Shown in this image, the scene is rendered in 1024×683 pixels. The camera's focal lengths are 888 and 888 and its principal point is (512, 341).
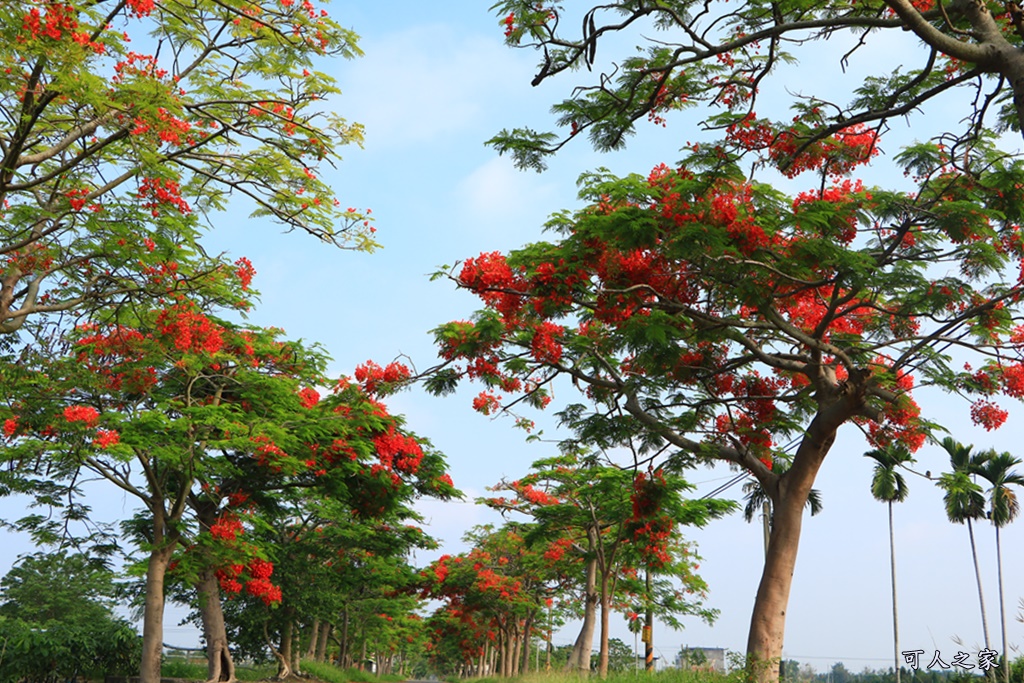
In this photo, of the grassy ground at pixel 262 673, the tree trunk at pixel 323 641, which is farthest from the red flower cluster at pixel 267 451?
the tree trunk at pixel 323 641

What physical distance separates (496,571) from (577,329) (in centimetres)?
2280

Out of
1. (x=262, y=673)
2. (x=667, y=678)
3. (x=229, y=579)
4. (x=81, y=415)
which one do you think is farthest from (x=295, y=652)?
(x=667, y=678)

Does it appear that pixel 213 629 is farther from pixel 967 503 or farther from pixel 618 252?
pixel 967 503

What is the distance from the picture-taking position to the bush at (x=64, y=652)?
2183 centimetres

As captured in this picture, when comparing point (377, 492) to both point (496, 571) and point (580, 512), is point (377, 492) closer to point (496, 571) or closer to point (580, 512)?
point (580, 512)

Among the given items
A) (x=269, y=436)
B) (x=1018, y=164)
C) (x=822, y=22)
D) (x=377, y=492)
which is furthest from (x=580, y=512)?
(x=822, y=22)

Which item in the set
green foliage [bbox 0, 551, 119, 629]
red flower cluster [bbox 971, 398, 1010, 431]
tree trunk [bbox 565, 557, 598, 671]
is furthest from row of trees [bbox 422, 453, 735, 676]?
green foliage [bbox 0, 551, 119, 629]

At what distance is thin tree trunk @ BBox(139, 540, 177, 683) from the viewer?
65.7ft

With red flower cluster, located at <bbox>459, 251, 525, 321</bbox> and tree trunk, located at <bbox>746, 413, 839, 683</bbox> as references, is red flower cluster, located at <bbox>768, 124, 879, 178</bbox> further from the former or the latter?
red flower cluster, located at <bbox>459, 251, 525, 321</bbox>

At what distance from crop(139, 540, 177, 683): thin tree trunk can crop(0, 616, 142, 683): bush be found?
313cm

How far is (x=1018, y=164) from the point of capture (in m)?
12.1

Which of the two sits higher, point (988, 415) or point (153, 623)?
point (988, 415)

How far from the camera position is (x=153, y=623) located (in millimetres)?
20141

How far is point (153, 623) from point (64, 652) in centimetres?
485
